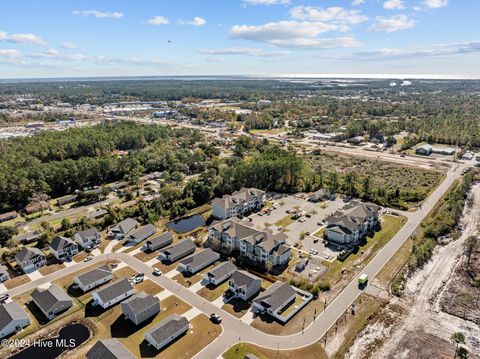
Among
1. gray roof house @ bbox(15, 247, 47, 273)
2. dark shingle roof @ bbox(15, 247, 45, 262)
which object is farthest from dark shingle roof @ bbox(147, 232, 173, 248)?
dark shingle roof @ bbox(15, 247, 45, 262)

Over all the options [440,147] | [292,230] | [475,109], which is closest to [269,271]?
[292,230]

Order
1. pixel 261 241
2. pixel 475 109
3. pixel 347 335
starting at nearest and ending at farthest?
pixel 347 335, pixel 261 241, pixel 475 109

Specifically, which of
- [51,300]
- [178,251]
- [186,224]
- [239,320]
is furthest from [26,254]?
[239,320]

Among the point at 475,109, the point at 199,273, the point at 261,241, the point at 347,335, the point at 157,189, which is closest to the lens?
the point at 347,335

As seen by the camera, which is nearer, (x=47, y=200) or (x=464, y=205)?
(x=464, y=205)

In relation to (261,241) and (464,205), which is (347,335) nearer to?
(261,241)

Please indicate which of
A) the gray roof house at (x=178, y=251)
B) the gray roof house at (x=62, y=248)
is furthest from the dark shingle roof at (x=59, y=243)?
the gray roof house at (x=178, y=251)

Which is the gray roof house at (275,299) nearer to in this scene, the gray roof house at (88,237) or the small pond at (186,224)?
the small pond at (186,224)
